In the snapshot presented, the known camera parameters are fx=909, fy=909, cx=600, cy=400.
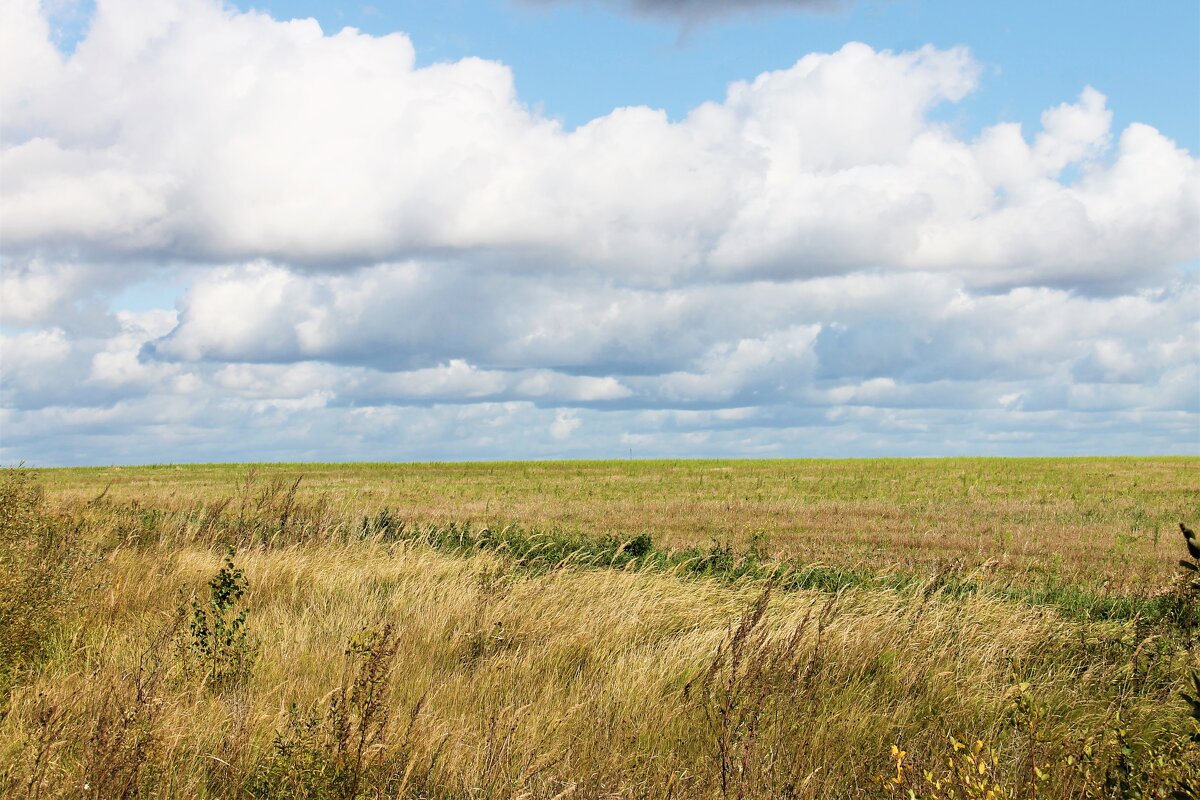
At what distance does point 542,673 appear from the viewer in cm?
649

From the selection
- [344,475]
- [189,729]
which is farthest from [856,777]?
[344,475]

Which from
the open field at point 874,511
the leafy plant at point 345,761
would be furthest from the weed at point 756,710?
the open field at point 874,511

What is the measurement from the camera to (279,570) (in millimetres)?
9727

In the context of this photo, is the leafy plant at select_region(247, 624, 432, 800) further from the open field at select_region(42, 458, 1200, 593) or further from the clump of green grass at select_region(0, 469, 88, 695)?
the open field at select_region(42, 458, 1200, 593)

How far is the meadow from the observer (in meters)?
4.41

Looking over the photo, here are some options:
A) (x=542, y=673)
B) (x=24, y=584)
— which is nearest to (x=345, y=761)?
(x=542, y=673)

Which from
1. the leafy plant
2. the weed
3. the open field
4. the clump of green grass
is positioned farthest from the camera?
the open field

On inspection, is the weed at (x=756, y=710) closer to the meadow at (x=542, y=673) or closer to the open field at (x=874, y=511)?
the meadow at (x=542, y=673)

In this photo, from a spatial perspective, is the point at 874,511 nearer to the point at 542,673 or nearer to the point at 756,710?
the point at 542,673

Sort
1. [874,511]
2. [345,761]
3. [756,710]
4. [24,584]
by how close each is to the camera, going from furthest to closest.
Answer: [874,511] < [24,584] < [756,710] < [345,761]

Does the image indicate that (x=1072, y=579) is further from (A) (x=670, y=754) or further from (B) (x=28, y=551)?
(B) (x=28, y=551)

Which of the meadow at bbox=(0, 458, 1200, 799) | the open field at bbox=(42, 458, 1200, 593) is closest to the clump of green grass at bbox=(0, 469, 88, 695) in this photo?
the meadow at bbox=(0, 458, 1200, 799)

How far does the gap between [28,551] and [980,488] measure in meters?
34.5

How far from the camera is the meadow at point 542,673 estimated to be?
4.41m
